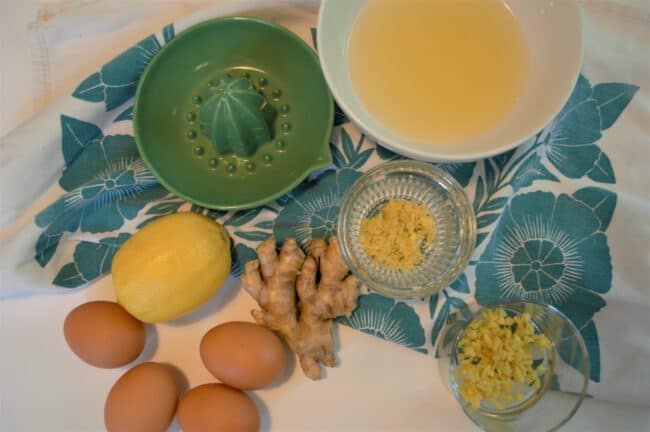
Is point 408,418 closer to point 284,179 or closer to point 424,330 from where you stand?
point 424,330

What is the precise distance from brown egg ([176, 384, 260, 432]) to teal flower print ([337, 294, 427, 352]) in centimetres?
17

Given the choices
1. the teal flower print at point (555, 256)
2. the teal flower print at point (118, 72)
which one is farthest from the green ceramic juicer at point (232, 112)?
the teal flower print at point (555, 256)

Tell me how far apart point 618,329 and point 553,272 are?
0.10 m

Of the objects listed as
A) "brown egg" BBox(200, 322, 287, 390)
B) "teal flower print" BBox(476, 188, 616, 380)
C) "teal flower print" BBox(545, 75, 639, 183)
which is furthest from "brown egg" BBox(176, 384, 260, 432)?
"teal flower print" BBox(545, 75, 639, 183)

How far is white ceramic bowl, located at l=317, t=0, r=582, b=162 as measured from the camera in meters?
0.57

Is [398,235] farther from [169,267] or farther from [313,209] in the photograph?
[169,267]

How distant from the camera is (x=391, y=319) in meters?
0.65

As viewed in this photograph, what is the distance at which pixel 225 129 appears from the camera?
0.67 metres

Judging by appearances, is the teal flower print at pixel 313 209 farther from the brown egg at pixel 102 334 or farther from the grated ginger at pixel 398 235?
the brown egg at pixel 102 334

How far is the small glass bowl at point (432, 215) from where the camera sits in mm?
634

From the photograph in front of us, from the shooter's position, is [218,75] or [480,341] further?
[218,75]

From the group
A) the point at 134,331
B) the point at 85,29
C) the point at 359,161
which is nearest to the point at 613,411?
the point at 359,161

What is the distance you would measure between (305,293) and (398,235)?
14 centimetres

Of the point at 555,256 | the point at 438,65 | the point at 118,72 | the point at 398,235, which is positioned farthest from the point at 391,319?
the point at 118,72
